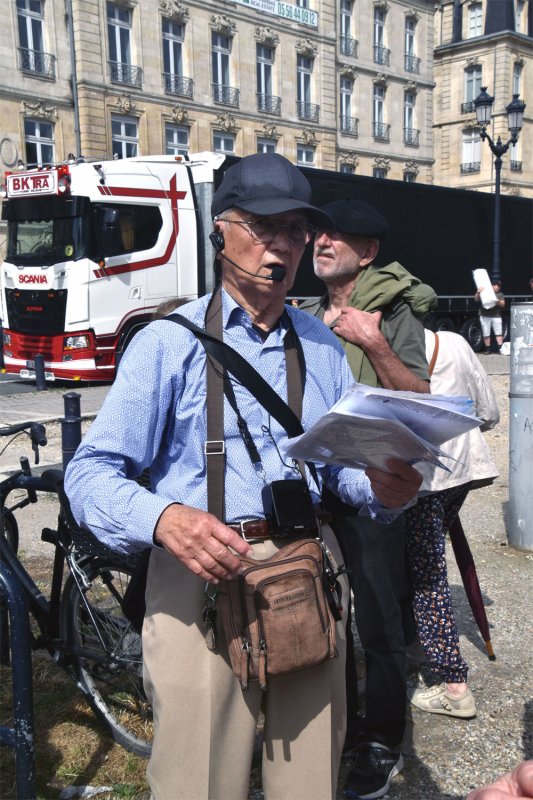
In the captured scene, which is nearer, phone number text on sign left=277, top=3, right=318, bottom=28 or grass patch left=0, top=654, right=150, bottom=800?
grass patch left=0, top=654, right=150, bottom=800

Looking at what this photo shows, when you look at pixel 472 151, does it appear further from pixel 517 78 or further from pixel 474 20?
pixel 474 20

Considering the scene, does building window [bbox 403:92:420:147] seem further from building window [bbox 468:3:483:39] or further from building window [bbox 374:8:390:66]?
building window [bbox 468:3:483:39]

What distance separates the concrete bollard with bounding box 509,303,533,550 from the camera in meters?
5.01

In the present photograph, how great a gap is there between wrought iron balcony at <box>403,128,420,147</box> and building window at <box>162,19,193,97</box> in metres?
15.5

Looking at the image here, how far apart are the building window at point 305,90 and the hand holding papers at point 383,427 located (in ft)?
124

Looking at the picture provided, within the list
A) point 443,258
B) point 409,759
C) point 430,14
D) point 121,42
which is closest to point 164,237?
point 443,258

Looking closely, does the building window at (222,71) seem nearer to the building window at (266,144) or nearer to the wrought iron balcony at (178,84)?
the wrought iron balcony at (178,84)

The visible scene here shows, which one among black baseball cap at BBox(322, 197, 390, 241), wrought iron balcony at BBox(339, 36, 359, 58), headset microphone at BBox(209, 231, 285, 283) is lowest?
headset microphone at BBox(209, 231, 285, 283)

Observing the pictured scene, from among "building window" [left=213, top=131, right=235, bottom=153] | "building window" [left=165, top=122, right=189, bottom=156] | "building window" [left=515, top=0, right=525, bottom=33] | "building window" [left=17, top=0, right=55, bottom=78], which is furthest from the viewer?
"building window" [left=515, top=0, right=525, bottom=33]

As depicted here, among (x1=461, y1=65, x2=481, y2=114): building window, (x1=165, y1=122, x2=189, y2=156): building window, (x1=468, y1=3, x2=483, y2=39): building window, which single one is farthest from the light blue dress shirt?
(x1=468, y1=3, x2=483, y2=39): building window

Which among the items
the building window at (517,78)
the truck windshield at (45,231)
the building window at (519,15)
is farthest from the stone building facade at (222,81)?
the truck windshield at (45,231)

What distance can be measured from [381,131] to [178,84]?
13.7 m

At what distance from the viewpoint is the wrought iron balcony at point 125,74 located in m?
30.3

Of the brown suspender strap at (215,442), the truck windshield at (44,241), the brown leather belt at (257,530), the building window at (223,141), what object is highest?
the building window at (223,141)
